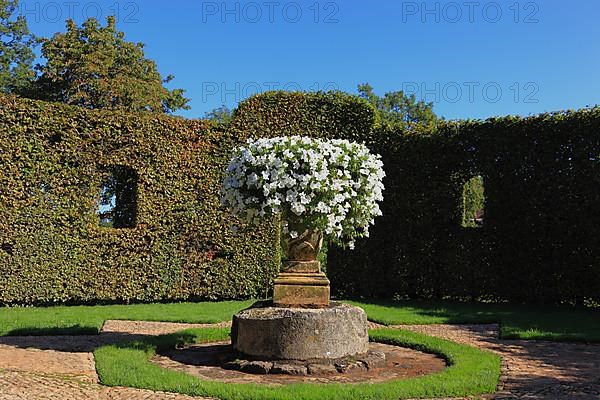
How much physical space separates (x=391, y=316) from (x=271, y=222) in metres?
4.02

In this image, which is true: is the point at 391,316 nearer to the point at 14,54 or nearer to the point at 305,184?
the point at 305,184

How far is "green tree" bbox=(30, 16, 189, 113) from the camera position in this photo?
2286cm

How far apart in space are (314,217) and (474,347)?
2823mm

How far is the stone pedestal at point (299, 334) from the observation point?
6.46 m

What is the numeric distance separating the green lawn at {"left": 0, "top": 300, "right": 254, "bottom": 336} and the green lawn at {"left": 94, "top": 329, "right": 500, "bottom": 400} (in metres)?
2.27

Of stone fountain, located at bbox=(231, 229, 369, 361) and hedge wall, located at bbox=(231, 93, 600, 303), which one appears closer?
stone fountain, located at bbox=(231, 229, 369, 361)

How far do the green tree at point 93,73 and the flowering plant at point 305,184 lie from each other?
1697cm

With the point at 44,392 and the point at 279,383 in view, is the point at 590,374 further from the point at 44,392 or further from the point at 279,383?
the point at 44,392

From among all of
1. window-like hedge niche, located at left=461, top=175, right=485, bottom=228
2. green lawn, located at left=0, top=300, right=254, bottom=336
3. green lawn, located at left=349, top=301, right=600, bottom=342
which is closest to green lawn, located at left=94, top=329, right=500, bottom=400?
green lawn, located at left=349, top=301, right=600, bottom=342

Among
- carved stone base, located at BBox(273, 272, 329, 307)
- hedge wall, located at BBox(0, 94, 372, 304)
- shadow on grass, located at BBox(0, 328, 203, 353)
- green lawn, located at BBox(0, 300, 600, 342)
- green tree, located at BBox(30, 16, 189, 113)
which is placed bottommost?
shadow on grass, located at BBox(0, 328, 203, 353)

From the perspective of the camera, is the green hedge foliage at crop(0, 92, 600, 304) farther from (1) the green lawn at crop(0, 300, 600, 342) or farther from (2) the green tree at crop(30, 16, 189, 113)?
(2) the green tree at crop(30, 16, 189, 113)

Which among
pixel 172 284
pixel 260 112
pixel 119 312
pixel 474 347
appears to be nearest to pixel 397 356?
pixel 474 347

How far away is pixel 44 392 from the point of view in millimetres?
5266

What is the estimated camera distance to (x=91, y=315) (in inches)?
414
